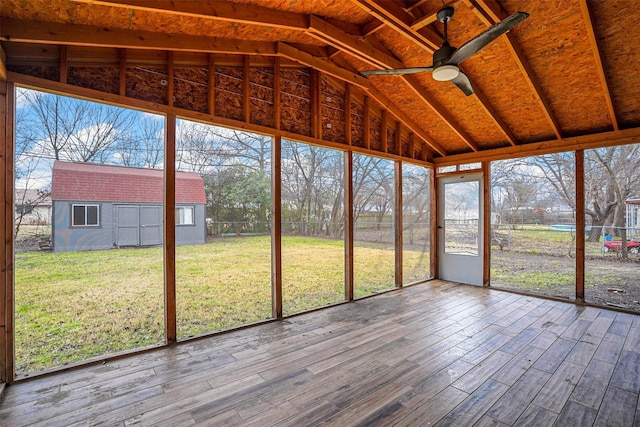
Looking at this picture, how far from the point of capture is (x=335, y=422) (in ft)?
7.04

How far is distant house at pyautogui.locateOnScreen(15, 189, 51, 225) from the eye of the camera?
9.20 feet

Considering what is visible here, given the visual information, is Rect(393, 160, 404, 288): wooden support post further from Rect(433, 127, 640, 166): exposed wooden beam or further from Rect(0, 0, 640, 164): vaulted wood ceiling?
Rect(433, 127, 640, 166): exposed wooden beam

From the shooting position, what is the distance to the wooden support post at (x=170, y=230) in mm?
3447

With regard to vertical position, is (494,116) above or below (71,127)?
above

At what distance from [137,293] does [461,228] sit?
612cm

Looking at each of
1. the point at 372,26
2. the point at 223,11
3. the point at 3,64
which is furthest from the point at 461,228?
the point at 3,64

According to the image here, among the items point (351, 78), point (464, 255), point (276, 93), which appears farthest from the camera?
point (464, 255)

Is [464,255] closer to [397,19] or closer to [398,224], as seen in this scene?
[398,224]

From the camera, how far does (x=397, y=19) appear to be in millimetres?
3242

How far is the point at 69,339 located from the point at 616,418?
4775 mm

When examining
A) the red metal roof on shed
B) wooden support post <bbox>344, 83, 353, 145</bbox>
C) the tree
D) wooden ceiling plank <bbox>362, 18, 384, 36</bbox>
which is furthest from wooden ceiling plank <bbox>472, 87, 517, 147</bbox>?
the tree

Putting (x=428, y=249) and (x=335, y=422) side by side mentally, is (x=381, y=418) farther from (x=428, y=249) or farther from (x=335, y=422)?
(x=428, y=249)

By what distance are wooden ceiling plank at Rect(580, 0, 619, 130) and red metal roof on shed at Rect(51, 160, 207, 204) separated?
15.0 feet

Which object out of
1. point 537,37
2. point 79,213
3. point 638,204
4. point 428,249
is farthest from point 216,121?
point 638,204
